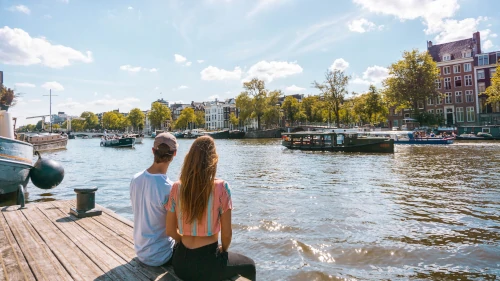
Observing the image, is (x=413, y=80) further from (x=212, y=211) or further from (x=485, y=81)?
(x=212, y=211)

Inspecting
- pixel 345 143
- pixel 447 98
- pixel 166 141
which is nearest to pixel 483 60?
pixel 447 98

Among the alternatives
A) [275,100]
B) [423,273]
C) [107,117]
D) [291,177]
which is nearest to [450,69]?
[275,100]

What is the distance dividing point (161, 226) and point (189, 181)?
0.96 metres

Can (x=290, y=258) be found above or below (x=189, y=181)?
below

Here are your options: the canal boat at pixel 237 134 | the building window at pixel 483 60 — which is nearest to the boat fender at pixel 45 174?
the building window at pixel 483 60

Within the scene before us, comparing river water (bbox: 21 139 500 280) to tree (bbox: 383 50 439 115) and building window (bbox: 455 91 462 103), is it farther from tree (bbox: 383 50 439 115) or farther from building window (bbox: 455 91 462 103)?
building window (bbox: 455 91 462 103)

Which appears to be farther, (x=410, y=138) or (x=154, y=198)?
(x=410, y=138)

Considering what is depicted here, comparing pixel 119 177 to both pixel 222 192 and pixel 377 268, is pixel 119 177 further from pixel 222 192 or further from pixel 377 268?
pixel 222 192

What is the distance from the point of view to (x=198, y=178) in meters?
3.08

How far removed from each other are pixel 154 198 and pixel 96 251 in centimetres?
190

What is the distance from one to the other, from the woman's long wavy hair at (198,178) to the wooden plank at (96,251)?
1228 mm

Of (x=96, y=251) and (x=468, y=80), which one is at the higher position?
(x=468, y=80)

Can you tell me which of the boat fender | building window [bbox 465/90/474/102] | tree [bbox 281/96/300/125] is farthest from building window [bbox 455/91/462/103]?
the boat fender

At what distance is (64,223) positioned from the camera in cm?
639
